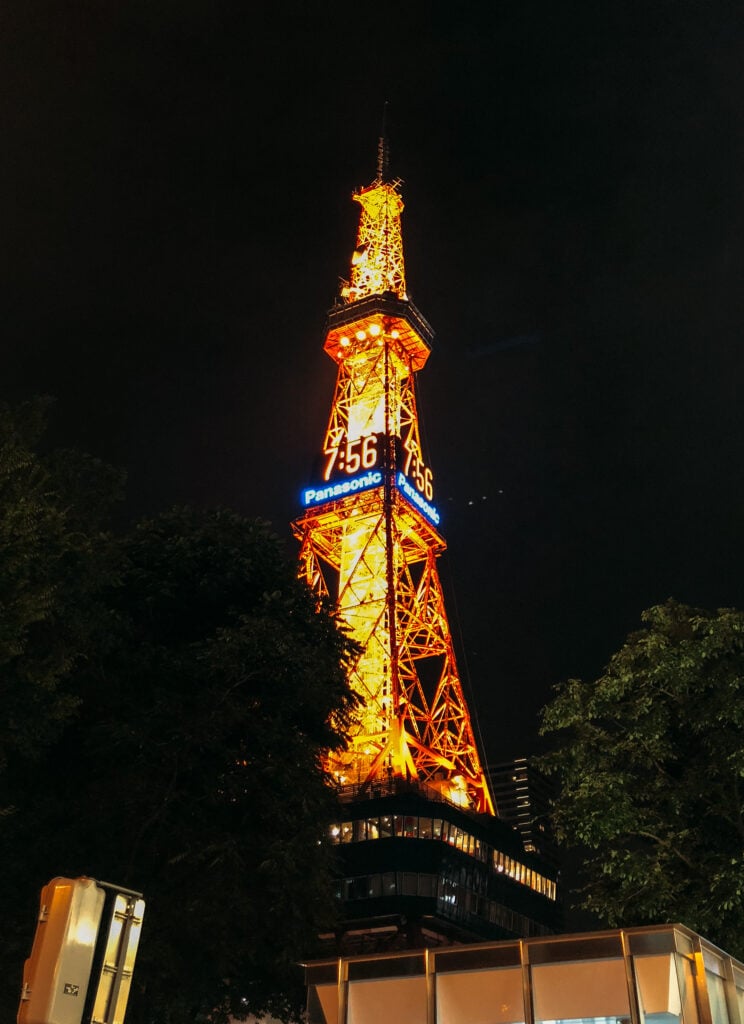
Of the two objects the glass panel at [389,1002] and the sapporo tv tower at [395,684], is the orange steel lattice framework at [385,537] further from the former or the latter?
the glass panel at [389,1002]

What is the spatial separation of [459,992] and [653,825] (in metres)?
7.62

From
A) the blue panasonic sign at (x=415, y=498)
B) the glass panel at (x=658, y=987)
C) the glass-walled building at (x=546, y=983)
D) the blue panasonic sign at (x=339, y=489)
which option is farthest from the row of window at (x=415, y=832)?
the glass panel at (x=658, y=987)

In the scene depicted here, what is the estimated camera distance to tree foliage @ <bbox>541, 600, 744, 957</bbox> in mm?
17766

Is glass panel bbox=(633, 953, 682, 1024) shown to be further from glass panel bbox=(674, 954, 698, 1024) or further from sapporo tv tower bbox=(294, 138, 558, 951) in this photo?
sapporo tv tower bbox=(294, 138, 558, 951)

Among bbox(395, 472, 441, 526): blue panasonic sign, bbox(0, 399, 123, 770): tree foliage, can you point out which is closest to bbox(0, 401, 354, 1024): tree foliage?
bbox(0, 399, 123, 770): tree foliage

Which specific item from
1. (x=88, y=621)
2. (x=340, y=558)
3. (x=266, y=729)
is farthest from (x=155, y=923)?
(x=340, y=558)

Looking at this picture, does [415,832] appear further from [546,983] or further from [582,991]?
[582,991]

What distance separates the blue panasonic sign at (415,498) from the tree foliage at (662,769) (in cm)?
5111

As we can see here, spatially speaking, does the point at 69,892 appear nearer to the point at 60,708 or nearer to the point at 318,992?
the point at 318,992

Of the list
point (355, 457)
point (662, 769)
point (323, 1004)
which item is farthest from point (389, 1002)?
point (355, 457)

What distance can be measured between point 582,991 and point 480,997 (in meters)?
1.23

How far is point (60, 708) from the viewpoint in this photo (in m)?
17.8

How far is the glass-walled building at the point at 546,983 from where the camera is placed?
11203 mm

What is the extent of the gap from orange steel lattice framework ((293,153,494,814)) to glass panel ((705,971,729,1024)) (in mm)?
49290
